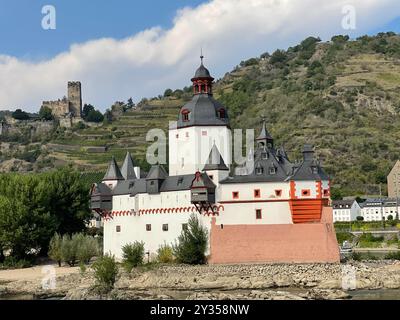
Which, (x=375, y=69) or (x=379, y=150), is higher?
(x=375, y=69)

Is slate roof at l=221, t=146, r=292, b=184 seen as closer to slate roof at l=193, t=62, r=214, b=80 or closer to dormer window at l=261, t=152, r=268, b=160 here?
dormer window at l=261, t=152, r=268, b=160

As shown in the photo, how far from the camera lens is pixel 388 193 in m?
113

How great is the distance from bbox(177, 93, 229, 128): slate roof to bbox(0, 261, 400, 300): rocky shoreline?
12577 millimetres

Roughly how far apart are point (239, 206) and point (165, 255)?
6.37m

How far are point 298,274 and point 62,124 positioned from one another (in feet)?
470

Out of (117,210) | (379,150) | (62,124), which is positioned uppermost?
(62,124)

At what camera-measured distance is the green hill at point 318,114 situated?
118438 millimetres

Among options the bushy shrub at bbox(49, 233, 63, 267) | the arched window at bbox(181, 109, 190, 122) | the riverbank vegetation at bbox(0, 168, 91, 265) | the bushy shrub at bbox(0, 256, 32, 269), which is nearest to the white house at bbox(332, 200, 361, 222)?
the riverbank vegetation at bbox(0, 168, 91, 265)

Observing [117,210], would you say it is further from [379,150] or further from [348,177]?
[379,150]

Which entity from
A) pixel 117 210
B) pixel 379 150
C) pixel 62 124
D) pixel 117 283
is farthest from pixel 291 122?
pixel 117 283

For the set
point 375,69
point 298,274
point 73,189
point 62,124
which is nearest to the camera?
point 298,274

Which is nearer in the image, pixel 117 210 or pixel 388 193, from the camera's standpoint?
pixel 117 210

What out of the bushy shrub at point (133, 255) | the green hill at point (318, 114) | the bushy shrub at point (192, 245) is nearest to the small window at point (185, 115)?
the bushy shrub at point (192, 245)

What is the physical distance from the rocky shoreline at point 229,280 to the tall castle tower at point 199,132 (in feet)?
32.8
